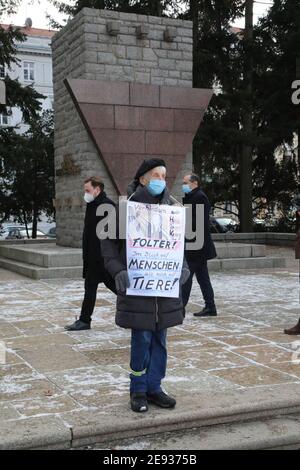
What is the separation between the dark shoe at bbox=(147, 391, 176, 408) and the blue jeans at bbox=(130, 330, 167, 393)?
3 centimetres

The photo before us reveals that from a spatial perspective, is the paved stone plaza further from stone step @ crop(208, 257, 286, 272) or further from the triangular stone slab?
the triangular stone slab

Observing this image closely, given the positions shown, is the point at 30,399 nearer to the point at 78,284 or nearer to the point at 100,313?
the point at 100,313

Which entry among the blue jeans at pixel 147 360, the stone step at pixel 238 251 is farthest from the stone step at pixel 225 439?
the stone step at pixel 238 251

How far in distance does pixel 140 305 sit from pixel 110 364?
4.99 ft

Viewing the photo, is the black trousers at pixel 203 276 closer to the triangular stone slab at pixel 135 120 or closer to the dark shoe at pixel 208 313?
the dark shoe at pixel 208 313

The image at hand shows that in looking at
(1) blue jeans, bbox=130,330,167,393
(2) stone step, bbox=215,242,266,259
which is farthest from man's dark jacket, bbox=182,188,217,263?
(2) stone step, bbox=215,242,266,259

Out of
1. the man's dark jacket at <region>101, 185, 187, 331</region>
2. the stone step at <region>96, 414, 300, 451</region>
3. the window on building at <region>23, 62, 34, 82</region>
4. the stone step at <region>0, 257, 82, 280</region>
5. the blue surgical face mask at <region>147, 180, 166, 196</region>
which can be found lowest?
the stone step at <region>96, 414, 300, 451</region>

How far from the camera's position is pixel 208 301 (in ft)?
26.3

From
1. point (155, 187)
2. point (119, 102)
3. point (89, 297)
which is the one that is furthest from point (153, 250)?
point (119, 102)

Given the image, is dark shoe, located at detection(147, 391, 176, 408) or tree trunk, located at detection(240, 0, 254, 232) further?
tree trunk, located at detection(240, 0, 254, 232)

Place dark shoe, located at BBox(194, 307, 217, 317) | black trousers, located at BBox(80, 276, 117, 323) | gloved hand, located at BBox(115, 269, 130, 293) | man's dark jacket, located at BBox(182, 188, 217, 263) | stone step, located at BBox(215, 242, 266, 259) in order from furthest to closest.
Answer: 1. stone step, located at BBox(215, 242, 266, 259)
2. dark shoe, located at BBox(194, 307, 217, 317)
3. man's dark jacket, located at BBox(182, 188, 217, 263)
4. black trousers, located at BBox(80, 276, 117, 323)
5. gloved hand, located at BBox(115, 269, 130, 293)

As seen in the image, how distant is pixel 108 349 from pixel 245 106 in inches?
648

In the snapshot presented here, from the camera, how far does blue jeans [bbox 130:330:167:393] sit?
4328 mm

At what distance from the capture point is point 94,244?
690cm
